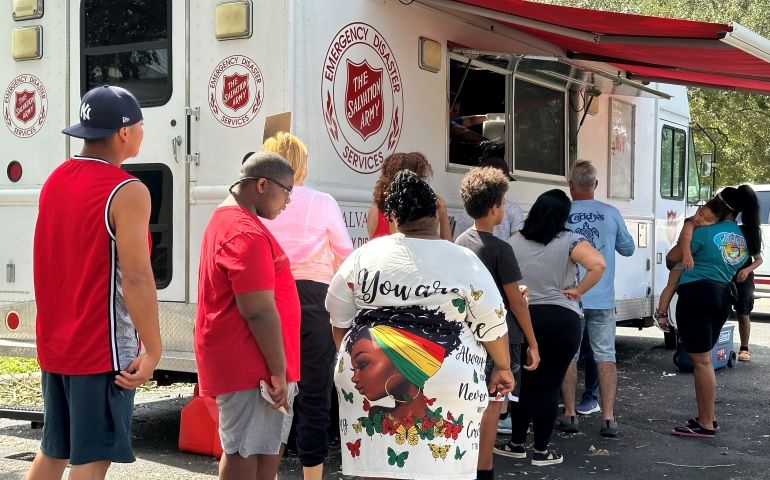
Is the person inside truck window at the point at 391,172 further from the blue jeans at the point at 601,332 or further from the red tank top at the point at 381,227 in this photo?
the blue jeans at the point at 601,332

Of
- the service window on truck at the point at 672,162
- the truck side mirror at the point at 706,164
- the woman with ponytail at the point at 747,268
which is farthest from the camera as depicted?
the truck side mirror at the point at 706,164

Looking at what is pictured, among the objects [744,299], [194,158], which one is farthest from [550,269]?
[744,299]

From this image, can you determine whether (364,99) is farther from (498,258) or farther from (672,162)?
(672,162)

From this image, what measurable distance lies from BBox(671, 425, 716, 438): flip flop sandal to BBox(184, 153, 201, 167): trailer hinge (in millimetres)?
3636

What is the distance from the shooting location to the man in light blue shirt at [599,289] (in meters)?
6.74

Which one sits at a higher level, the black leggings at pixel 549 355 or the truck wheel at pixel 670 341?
the black leggings at pixel 549 355

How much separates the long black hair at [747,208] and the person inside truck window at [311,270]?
3115mm

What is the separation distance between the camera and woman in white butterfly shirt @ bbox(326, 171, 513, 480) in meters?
3.52

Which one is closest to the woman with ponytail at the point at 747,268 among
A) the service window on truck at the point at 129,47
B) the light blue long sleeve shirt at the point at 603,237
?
the light blue long sleeve shirt at the point at 603,237

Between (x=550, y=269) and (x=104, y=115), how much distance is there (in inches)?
119

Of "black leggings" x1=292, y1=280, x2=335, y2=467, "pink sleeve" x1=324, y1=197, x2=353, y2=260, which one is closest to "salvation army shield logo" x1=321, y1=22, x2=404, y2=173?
"pink sleeve" x1=324, y1=197, x2=353, y2=260

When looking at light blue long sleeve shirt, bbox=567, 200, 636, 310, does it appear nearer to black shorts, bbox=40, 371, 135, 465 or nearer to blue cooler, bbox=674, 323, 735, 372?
blue cooler, bbox=674, 323, 735, 372

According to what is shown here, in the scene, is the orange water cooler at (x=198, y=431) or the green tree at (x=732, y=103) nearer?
the orange water cooler at (x=198, y=431)

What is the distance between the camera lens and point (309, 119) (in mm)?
5500
